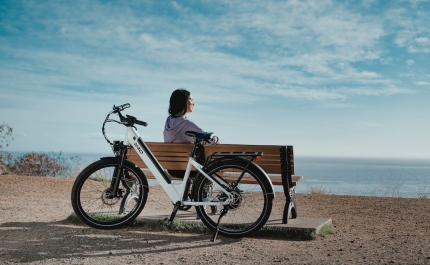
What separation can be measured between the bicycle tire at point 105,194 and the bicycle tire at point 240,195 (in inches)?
30.1

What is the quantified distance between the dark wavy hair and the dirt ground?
4.83 feet

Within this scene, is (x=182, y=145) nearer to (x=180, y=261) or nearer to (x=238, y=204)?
(x=238, y=204)

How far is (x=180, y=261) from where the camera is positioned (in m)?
4.45

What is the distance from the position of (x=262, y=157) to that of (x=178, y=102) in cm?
123

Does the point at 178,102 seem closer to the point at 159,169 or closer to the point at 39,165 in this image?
the point at 159,169

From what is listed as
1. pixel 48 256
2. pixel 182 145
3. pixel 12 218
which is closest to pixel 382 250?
pixel 182 145

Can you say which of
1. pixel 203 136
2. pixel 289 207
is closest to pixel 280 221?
pixel 289 207

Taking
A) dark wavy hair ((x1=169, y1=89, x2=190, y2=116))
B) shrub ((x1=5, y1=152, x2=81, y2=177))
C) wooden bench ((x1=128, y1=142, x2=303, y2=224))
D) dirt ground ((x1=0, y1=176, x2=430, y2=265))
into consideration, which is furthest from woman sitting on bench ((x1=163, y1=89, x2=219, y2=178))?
shrub ((x1=5, y1=152, x2=81, y2=177))

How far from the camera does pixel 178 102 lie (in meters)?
6.26

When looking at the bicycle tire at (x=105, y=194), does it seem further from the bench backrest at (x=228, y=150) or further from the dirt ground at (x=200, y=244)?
the bench backrest at (x=228, y=150)

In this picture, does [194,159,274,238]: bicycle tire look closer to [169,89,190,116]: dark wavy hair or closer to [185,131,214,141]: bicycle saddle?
[185,131,214,141]: bicycle saddle

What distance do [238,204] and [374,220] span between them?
112 inches

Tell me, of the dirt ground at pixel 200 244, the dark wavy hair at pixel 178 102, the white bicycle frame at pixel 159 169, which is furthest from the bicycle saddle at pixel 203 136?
the dirt ground at pixel 200 244

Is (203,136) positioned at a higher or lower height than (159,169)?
higher
